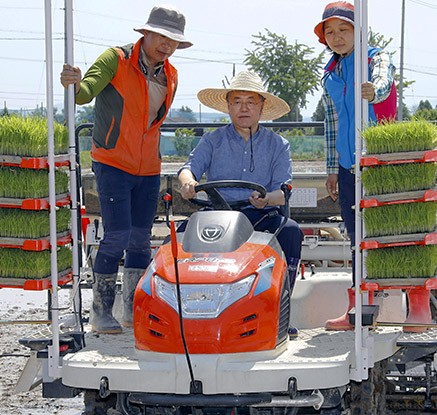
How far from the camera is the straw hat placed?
6.15 meters

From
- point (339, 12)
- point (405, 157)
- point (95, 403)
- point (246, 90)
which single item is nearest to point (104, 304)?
point (95, 403)

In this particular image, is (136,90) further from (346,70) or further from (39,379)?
(39,379)

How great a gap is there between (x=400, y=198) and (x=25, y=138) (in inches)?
75.2

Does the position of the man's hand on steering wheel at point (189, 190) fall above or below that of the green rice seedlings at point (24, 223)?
above

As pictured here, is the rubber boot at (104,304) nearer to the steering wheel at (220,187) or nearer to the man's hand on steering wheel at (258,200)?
the steering wheel at (220,187)

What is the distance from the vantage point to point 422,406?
640 cm

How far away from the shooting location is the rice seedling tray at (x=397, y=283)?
523 cm


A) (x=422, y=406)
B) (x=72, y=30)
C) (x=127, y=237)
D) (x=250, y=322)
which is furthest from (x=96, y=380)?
(x=422, y=406)

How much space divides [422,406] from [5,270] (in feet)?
8.82

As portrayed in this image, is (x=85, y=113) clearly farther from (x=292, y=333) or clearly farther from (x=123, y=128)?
(x=292, y=333)

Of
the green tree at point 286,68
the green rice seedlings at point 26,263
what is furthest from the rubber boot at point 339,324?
the green tree at point 286,68

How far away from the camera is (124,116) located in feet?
19.8

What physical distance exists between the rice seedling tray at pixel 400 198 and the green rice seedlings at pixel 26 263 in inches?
63.8

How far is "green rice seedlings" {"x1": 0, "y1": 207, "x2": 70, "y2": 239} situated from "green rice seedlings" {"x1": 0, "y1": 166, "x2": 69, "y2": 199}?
0.09 meters
